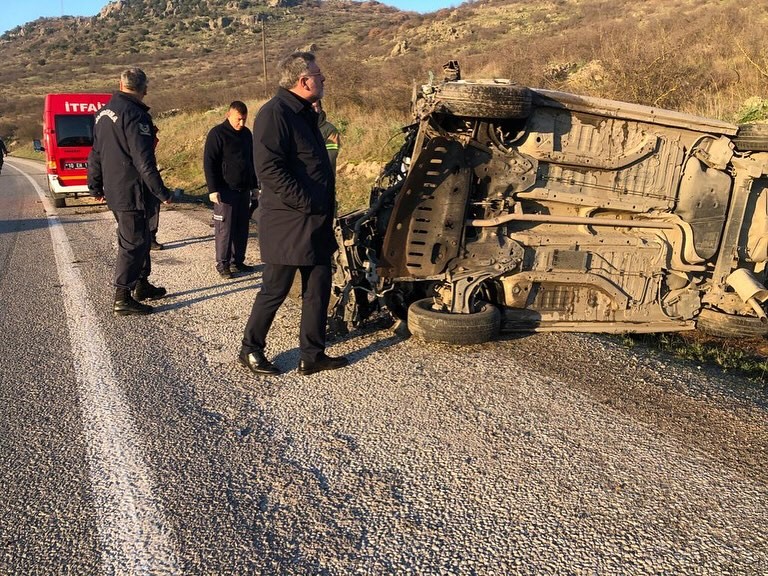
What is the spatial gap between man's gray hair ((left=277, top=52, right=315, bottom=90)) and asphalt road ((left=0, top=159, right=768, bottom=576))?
189 centimetres

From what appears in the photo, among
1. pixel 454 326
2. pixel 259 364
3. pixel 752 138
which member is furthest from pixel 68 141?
pixel 752 138

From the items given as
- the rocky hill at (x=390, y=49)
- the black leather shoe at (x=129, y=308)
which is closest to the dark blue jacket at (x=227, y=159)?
→ the black leather shoe at (x=129, y=308)

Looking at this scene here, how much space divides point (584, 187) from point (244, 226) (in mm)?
3877

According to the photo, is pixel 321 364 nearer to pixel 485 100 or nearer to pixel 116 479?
pixel 116 479

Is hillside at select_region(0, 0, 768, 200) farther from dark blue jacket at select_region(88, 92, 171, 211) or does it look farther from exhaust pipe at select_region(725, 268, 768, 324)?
dark blue jacket at select_region(88, 92, 171, 211)

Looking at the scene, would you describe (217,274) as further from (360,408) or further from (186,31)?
(186,31)

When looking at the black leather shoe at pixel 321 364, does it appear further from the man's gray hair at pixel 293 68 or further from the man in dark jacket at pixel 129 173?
the man in dark jacket at pixel 129 173

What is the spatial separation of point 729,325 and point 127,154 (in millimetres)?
5247

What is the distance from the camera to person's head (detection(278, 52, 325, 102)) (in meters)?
3.83

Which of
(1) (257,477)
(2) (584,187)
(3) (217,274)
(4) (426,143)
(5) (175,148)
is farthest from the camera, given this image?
(5) (175,148)

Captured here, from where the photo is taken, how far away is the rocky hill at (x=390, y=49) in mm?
10781

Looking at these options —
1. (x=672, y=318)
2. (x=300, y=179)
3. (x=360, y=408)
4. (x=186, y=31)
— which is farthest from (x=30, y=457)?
(x=186, y=31)

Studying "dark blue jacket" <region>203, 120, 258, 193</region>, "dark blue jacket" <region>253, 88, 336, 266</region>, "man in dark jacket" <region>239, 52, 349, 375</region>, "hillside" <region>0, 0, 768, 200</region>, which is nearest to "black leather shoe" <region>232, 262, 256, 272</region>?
"dark blue jacket" <region>203, 120, 258, 193</region>

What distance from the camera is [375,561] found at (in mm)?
2340
